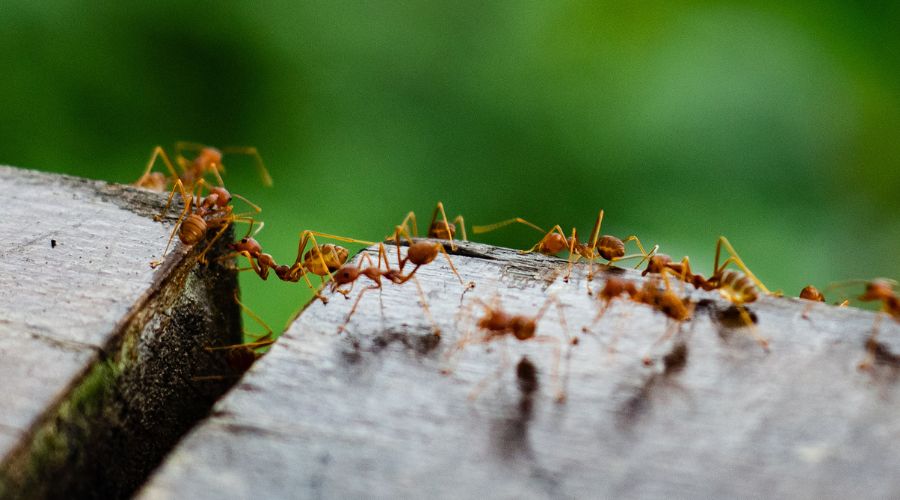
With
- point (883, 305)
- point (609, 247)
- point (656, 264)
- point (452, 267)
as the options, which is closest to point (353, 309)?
point (452, 267)

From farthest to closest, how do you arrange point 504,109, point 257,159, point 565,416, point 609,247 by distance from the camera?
point 504,109, point 257,159, point 609,247, point 565,416

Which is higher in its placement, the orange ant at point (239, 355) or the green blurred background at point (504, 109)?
the green blurred background at point (504, 109)

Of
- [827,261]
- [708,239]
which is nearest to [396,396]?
[708,239]

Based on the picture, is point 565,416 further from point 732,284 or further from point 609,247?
point 609,247

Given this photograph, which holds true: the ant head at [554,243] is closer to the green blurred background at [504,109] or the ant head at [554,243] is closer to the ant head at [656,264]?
the ant head at [656,264]

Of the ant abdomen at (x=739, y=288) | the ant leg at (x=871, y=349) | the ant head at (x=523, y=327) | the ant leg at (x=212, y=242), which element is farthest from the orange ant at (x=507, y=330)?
the ant leg at (x=212, y=242)

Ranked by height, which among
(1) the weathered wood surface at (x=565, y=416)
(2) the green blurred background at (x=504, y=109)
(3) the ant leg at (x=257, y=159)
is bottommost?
(1) the weathered wood surface at (x=565, y=416)

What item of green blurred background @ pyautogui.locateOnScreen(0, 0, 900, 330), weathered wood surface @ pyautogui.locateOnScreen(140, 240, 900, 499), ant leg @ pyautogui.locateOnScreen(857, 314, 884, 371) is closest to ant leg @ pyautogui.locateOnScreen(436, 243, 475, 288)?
weathered wood surface @ pyautogui.locateOnScreen(140, 240, 900, 499)

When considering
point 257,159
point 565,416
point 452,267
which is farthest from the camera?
point 257,159
